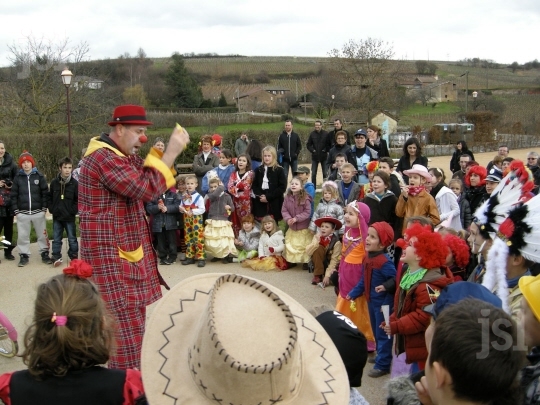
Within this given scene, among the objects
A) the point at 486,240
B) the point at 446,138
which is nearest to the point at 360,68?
the point at 446,138

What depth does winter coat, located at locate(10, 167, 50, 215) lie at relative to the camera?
27.8ft

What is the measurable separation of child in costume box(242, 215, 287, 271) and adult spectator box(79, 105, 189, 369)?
4.49 metres

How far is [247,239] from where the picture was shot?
8.76m

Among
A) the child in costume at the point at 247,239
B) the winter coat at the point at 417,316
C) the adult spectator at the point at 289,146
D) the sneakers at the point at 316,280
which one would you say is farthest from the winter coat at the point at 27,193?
the adult spectator at the point at 289,146

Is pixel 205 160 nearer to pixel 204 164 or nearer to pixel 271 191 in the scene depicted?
pixel 204 164

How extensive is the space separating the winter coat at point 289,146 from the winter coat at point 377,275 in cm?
902

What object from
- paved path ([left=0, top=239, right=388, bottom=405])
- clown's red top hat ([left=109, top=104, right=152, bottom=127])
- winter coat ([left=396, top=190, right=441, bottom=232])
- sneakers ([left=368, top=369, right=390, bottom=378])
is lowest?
paved path ([left=0, top=239, right=388, bottom=405])

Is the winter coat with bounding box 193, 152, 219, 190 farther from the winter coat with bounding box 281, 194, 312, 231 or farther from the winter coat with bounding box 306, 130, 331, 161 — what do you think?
the winter coat with bounding box 306, 130, 331, 161

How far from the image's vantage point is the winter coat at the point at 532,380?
2.11m

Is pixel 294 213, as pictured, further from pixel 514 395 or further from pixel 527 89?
pixel 527 89

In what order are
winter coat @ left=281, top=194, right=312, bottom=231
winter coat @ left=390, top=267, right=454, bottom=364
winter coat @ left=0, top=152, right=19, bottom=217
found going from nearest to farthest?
winter coat @ left=390, top=267, right=454, bottom=364 → winter coat @ left=281, top=194, right=312, bottom=231 → winter coat @ left=0, top=152, right=19, bottom=217

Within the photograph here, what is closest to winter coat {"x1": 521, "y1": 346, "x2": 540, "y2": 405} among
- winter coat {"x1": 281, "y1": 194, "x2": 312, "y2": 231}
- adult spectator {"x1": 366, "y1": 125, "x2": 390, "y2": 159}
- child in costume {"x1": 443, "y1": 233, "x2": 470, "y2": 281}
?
child in costume {"x1": 443, "y1": 233, "x2": 470, "y2": 281}

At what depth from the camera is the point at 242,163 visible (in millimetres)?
9055

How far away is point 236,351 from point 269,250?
6782mm
